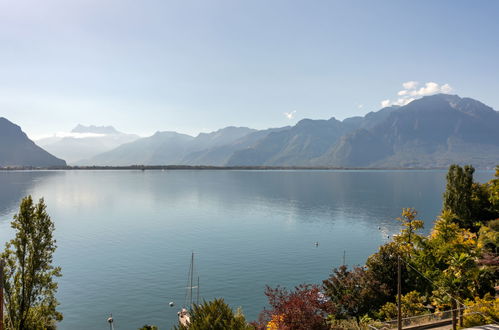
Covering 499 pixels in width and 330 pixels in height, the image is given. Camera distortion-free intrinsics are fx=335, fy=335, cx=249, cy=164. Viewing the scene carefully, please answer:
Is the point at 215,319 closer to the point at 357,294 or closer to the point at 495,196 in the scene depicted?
the point at 357,294

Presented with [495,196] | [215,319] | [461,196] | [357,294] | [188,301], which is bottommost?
[188,301]

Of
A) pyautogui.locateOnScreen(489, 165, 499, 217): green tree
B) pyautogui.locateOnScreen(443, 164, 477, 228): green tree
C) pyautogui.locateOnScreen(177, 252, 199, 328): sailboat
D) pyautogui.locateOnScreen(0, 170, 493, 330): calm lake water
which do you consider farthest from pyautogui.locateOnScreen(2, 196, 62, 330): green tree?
pyautogui.locateOnScreen(489, 165, 499, 217): green tree

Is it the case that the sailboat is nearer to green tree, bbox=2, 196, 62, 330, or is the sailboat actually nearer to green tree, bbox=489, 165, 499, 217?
green tree, bbox=2, 196, 62, 330

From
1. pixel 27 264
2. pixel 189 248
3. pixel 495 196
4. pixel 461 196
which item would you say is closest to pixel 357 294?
pixel 461 196

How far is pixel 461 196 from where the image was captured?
58188 millimetres

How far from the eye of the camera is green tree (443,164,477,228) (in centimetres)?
5788

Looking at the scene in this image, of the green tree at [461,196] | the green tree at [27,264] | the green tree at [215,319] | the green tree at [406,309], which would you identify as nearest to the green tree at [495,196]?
the green tree at [461,196]

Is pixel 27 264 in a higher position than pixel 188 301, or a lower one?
higher

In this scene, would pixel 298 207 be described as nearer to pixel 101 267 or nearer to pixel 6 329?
pixel 101 267

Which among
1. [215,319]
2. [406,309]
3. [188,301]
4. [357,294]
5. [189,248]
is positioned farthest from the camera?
[189,248]

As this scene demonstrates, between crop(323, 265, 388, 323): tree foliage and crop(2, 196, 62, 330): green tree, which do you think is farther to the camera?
crop(323, 265, 388, 323): tree foliage

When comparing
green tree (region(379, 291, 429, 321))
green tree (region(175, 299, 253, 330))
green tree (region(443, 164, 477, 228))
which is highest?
green tree (region(443, 164, 477, 228))

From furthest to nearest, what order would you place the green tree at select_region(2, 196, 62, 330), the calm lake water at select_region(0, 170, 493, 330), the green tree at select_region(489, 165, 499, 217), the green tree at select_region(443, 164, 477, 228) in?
the green tree at select_region(443, 164, 477, 228)
the green tree at select_region(489, 165, 499, 217)
the calm lake water at select_region(0, 170, 493, 330)
the green tree at select_region(2, 196, 62, 330)

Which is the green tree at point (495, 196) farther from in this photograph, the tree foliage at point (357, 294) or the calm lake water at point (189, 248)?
the tree foliage at point (357, 294)
